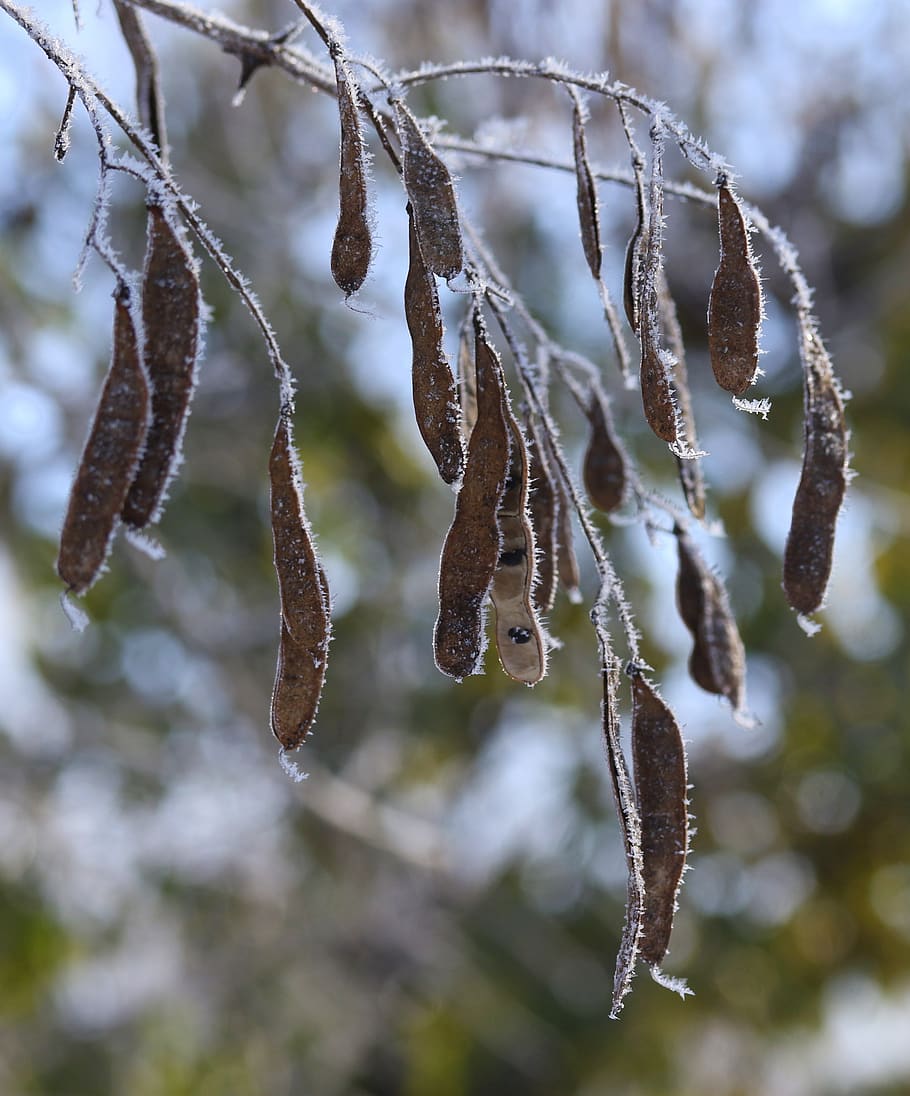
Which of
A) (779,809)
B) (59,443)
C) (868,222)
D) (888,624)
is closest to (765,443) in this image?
(888,624)

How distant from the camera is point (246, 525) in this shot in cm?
445

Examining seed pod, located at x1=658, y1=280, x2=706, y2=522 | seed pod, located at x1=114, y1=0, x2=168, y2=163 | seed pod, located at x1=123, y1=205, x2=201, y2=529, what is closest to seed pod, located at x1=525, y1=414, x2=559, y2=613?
seed pod, located at x1=658, y1=280, x2=706, y2=522

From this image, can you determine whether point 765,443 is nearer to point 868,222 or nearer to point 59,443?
point 868,222

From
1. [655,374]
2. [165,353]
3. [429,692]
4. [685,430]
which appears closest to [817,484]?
[685,430]

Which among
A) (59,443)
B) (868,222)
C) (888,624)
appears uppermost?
(868,222)

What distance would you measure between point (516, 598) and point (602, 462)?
35 cm

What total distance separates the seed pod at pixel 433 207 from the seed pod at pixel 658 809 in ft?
1.00

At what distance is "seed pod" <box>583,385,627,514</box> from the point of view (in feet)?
3.26

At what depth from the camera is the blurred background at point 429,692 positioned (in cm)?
372

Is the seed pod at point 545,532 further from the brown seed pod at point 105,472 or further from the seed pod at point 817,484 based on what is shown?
the brown seed pod at point 105,472

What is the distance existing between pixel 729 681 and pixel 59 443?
292 centimetres

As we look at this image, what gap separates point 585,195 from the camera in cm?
77

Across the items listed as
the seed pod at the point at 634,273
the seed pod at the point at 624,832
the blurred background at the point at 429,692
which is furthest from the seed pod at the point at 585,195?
the blurred background at the point at 429,692

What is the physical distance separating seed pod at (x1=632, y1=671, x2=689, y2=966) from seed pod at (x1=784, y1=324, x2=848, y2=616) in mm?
168
